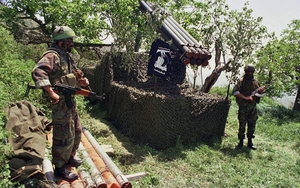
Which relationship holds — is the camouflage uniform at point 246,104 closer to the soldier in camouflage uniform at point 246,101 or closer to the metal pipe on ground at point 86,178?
the soldier in camouflage uniform at point 246,101

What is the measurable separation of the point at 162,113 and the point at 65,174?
302 centimetres

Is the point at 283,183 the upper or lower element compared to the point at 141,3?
lower

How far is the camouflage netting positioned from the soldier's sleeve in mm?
3139

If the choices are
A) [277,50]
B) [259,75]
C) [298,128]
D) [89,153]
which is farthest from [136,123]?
[277,50]

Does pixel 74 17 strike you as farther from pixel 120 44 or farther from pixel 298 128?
pixel 298 128

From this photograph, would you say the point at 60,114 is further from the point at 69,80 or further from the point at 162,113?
the point at 162,113

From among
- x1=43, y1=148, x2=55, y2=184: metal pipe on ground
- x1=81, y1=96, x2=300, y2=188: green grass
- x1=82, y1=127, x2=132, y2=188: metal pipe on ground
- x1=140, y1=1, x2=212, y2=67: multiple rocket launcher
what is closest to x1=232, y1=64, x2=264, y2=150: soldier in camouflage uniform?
x1=81, y1=96, x2=300, y2=188: green grass

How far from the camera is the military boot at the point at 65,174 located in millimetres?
3494

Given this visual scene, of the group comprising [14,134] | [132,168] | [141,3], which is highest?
[141,3]

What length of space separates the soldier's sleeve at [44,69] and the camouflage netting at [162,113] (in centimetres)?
314

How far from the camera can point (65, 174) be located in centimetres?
350

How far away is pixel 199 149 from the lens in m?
6.34

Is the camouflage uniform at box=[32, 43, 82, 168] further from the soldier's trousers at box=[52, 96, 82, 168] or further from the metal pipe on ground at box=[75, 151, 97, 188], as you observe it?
the metal pipe on ground at box=[75, 151, 97, 188]

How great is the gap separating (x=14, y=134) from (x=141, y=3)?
8.24 metres
